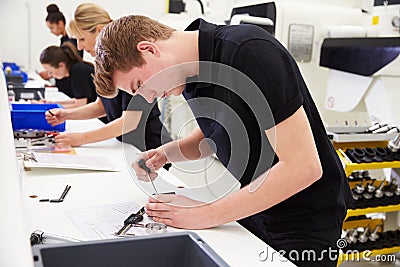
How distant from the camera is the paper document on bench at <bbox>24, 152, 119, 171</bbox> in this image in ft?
4.74

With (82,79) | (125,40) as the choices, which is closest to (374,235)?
(125,40)

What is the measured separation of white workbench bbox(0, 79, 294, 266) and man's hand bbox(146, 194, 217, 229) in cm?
2

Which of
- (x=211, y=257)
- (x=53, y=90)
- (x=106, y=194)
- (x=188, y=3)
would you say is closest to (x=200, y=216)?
(x=211, y=257)

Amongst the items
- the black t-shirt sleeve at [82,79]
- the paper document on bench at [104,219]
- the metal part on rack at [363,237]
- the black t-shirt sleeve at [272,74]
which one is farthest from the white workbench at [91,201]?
the metal part on rack at [363,237]

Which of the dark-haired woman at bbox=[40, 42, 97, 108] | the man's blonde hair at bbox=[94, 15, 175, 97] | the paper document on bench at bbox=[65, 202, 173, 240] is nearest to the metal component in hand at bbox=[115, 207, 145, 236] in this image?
the paper document on bench at bbox=[65, 202, 173, 240]

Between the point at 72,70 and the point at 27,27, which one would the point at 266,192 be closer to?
the point at 72,70

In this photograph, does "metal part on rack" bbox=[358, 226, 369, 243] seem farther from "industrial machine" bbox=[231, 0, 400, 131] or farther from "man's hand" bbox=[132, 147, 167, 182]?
"man's hand" bbox=[132, 147, 167, 182]

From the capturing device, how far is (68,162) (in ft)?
4.93

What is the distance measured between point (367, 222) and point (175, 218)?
156 cm

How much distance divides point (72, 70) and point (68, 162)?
4.70ft

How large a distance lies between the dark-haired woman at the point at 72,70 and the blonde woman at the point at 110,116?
2.24ft

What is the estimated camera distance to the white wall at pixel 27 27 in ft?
16.4

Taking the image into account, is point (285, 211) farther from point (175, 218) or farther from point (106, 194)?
point (106, 194)

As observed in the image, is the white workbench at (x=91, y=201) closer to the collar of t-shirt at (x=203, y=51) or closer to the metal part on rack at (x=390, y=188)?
the collar of t-shirt at (x=203, y=51)
